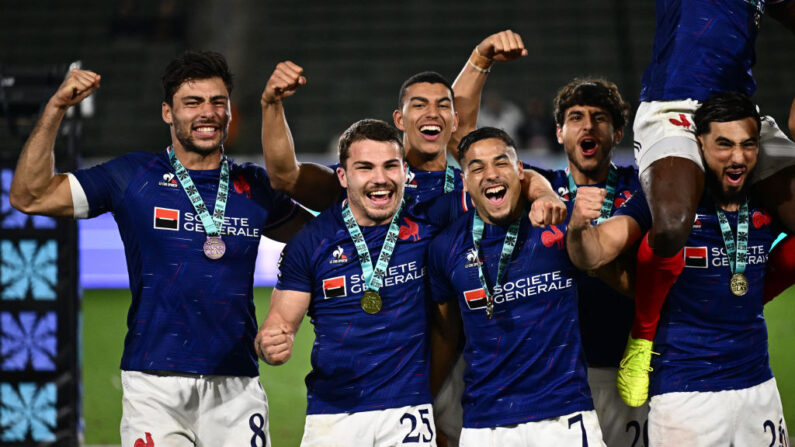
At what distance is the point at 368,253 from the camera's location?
4.03 m

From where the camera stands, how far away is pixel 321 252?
408 cm

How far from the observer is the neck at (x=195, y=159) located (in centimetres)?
432

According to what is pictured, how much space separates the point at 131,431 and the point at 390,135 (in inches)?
63.1

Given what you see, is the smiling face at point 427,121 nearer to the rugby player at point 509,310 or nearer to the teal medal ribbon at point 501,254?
the rugby player at point 509,310

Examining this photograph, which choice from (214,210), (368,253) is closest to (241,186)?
(214,210)

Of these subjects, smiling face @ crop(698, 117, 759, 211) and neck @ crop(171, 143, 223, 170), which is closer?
smiling face @ crop(698, 117, 759, 211)

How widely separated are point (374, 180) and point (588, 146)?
1.12 meters

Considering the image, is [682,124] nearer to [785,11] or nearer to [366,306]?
[785,11]

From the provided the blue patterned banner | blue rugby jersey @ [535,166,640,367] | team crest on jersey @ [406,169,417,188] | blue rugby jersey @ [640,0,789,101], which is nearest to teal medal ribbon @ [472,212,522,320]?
blue rugby jersey @ [535,166,640,367]

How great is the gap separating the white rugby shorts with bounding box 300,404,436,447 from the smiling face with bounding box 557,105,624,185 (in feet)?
4.48

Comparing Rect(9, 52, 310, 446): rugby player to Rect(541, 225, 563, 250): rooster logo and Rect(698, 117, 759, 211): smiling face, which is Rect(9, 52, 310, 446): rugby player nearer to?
Rect(541, 225, 563, 250): rooster logo

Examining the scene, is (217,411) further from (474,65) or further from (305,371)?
(305,371)

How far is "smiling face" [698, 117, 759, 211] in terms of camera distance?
13.1 feet


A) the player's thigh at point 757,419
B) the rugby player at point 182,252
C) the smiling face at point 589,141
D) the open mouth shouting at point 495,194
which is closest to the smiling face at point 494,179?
the open mouth shouting at point 495,194
